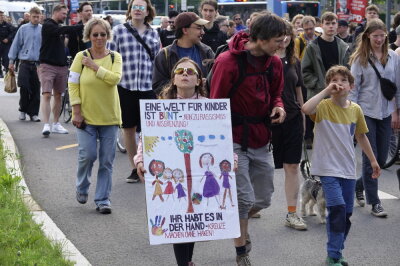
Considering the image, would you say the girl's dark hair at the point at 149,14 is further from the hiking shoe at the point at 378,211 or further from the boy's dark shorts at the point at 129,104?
the hiking shoe at the point at 378,211

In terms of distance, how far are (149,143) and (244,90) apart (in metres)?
1.00

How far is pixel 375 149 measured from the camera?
27.7ft

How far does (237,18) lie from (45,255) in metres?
20.2

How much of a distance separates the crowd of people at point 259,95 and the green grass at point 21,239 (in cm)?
97

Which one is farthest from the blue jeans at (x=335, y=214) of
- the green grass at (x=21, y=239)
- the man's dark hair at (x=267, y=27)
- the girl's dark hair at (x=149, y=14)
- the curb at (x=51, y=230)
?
the girl's dark hair at (x=149, y=14)

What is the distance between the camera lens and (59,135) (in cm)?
1389

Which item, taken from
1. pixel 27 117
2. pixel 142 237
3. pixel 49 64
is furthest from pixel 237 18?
pixel 142 237

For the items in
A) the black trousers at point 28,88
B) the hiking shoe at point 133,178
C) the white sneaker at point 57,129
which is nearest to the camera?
the hiking shoe at point 133,178

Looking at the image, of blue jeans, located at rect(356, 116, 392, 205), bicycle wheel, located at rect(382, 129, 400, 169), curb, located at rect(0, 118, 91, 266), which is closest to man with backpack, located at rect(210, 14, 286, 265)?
curb, located at rect(0, 118, 91, 266)

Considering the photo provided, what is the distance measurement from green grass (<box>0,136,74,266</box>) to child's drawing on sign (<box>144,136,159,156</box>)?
1099 millimetres

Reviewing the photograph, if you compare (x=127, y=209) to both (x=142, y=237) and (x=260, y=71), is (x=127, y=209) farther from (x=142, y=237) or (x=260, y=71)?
(x=260, y=71)

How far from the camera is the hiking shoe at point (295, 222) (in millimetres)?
7809

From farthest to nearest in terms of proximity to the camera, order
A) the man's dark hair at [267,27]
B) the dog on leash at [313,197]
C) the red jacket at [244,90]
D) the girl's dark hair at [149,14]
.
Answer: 1. the girl's dark hair at [149,14]
2. the dog on leash at [313,197]
3. the red jacket at [244,90]
4. the man's dark hair at [267,27]

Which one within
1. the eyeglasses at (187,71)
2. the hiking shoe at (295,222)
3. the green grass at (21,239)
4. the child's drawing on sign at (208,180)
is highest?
the eyeglasses at (187,71)
